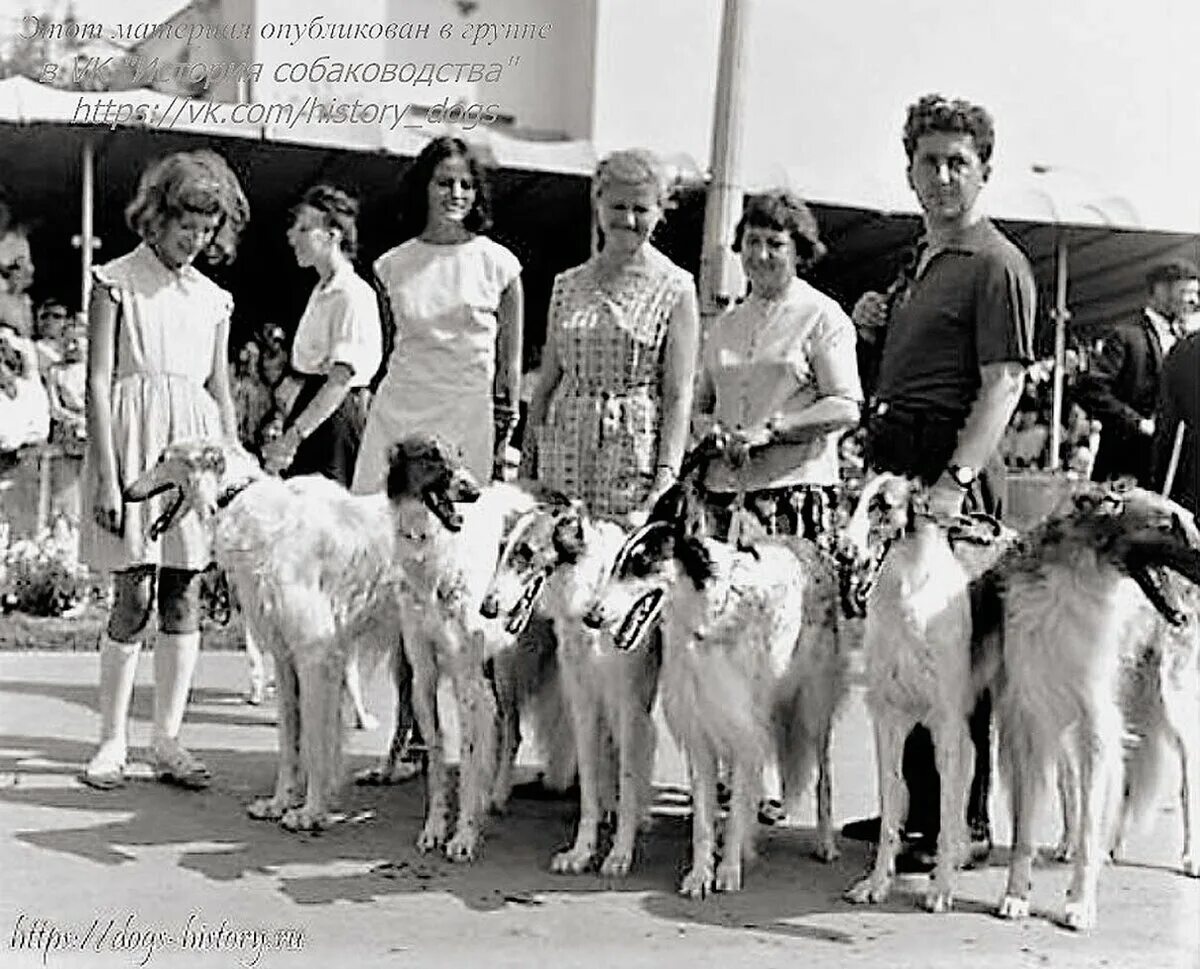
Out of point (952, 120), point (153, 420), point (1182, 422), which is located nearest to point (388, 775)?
point (153, 420)

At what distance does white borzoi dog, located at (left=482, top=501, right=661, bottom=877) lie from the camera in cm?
476

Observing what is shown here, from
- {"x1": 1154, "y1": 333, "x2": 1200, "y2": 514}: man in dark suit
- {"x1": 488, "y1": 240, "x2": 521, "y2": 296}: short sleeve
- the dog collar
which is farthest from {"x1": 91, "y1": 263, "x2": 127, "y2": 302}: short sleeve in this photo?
{"x1": 1154, "y1": 333, "x2": 1200, "y2": 514}: man in dark suit

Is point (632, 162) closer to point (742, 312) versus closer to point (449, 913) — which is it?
point (742, 312)

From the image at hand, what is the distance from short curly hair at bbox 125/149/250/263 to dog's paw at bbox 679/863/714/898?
2.94 metres

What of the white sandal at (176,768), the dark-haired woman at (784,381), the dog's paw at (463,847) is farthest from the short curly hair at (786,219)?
the white sandal at (176,768)

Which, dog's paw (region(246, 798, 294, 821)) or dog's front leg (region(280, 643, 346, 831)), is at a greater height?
dog's front leg (region(280, 643, 346, 831))

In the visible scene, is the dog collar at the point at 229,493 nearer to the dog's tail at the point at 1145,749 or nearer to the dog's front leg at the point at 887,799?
the dog's front leg at the point at 887,799

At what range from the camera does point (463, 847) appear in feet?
16.0

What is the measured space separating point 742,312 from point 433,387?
118cm

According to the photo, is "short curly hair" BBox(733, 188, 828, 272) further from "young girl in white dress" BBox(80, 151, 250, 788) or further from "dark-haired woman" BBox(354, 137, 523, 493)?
"young girl in white dress" BBox(80, 151, 250, 788)

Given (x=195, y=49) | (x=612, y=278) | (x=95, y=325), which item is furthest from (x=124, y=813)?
(x=195, y=49)

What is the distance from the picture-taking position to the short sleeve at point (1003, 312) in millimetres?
4734

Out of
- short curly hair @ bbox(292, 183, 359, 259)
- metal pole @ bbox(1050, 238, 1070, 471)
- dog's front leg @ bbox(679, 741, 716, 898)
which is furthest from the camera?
metal pole @ bbox(1050, 238, 1070, 471)

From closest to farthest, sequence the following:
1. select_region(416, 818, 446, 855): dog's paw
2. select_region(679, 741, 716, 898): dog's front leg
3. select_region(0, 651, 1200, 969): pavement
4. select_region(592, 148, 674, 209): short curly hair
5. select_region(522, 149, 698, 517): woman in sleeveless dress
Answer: select_region(0, 651, 1200, 969): pavement, select_region(679, 741, 716, 898): dog's front leg, select_region(416, 818, 446, 855): dog's paw, select_region(592, 148, 674, 209): short curly hair, select_region(522, 149, 698, 517): woman in sleeveless dress
